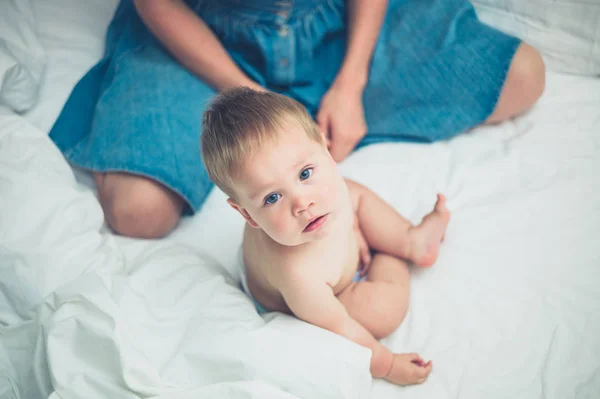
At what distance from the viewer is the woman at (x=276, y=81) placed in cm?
101

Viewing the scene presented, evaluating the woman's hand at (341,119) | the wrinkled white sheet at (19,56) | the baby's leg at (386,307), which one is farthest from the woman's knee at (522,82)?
the wrinkled white sheet at (19,56)

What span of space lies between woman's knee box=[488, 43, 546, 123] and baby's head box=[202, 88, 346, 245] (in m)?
0.52

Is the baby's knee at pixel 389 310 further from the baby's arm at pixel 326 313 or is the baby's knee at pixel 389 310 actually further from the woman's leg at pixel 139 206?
the woman's leg at pixel 139 206

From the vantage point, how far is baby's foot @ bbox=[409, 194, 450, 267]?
0.90m

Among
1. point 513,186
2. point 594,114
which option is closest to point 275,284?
point 513,186

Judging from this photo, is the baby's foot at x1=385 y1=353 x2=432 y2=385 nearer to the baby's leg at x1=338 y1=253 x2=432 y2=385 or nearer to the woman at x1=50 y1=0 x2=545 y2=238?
the baby's leg at x1=338 y1=253 x2=432 y2=385

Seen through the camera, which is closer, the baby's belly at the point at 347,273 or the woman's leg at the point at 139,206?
the baby's belly at the point at 347,273

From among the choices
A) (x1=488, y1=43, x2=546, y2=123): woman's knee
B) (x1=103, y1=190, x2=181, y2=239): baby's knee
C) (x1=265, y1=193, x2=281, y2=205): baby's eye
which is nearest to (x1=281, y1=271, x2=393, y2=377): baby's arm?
(x1=265, y1=193, x2=281, y2=205): baby's eye

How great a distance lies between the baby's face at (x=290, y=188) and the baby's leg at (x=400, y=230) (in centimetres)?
21

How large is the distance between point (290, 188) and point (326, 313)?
0.21 meters

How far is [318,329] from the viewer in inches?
30.9

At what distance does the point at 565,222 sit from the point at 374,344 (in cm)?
41

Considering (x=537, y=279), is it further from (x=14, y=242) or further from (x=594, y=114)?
(x=14, y=242)

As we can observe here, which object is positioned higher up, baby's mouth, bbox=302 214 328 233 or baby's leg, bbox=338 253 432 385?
baby's mouth, bbox=302 214 328 233
